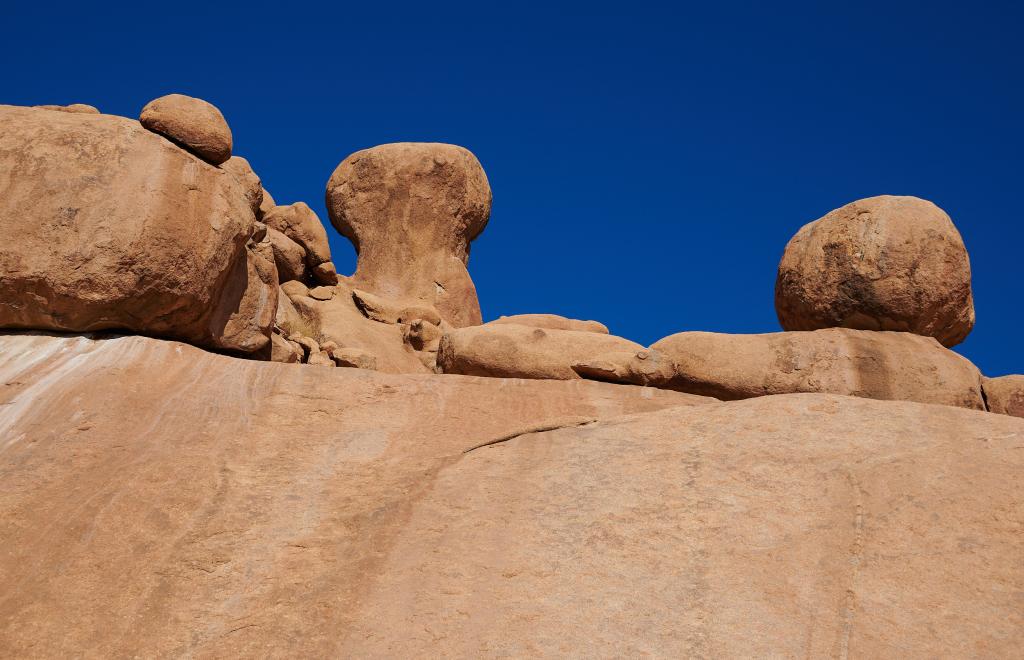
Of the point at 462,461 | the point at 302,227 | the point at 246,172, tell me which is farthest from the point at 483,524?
the point at 302,227

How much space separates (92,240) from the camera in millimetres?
6562

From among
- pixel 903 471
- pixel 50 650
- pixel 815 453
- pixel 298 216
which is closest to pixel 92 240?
pixel 50 650

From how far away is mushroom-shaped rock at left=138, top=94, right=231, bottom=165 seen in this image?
7.35 metres

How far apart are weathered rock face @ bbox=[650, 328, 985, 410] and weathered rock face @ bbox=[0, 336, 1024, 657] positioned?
1.50 m

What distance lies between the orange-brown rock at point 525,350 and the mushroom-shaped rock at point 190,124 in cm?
260

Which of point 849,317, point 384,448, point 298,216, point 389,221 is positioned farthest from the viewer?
point 389,221

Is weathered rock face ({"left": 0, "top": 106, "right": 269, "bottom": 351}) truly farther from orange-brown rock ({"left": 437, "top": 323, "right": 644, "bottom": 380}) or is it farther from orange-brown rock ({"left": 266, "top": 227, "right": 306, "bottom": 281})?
orange-brown rock ({"left": 266, "top": 227, "right": 306, "bottom": 281})

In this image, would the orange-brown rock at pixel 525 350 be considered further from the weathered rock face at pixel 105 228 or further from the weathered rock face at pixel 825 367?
the weathered rock face at pixel 105 228

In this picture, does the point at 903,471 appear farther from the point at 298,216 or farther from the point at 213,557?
the point at 298,216

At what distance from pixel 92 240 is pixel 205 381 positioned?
1322mm

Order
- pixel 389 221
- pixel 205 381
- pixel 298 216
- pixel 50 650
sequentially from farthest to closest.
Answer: pixel 389 221
pixel 298 216
pixel 205 381
pixel 50 650

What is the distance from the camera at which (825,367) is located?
743 cm

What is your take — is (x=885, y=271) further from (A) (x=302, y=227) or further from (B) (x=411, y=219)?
(B) (x=411, y=219)

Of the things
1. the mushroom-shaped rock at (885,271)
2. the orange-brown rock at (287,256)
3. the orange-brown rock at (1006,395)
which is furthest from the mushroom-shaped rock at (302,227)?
the orange-brown rock at (1006,395)
